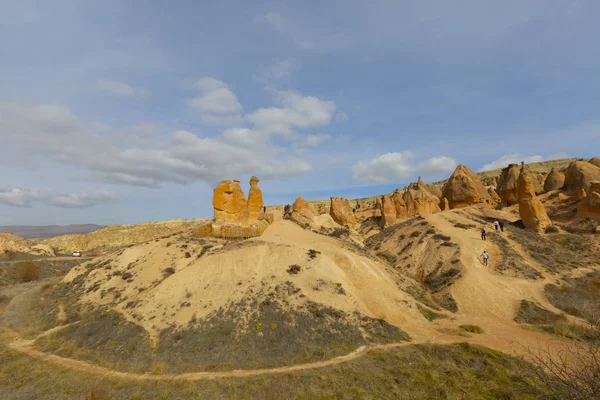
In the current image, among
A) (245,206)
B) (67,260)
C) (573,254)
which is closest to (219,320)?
(245,206)

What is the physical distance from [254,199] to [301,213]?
64.2ft

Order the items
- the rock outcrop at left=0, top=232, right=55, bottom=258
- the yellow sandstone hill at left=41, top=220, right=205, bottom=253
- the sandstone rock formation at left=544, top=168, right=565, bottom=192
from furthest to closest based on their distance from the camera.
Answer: the yellow sandstone hill at left=41, top=220, right=205, bottom=253
the rock outcrop at left=0, top=232, right=55, bottom=258
the sandstone rock formation at left=544, top=168, right=565, bottom=192

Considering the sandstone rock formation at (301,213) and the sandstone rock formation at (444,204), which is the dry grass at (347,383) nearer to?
the sandstone rock formation at (301,213)

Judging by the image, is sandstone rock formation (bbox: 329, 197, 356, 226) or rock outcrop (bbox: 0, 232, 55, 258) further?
rock outcrop (bbox: 0, 232, 55, 258)

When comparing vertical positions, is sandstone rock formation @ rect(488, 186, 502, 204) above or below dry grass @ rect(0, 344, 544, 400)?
above

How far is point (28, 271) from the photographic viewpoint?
43.4 meters

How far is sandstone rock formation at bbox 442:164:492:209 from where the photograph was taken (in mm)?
50750

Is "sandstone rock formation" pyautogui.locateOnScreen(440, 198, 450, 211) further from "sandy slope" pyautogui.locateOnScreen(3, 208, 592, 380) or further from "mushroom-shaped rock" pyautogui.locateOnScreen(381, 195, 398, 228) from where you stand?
"sandy slope" pyautogui.locateOnScreen(3, 208, 592, 380)

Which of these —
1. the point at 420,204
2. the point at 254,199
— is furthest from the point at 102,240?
the point at 420,204

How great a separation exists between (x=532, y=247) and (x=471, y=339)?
19513mm

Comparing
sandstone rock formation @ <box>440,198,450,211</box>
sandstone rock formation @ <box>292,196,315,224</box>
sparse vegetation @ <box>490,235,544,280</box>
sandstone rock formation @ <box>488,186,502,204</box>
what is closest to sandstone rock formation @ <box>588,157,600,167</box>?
sandstone rock formation @ <box>488,186,502,204</box>

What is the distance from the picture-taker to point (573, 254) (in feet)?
98.6

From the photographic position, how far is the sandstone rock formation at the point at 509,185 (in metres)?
51.3

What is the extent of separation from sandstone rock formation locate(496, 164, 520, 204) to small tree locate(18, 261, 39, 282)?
78.6m
